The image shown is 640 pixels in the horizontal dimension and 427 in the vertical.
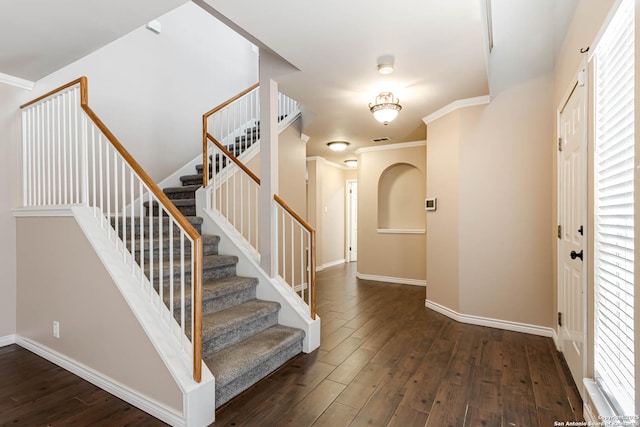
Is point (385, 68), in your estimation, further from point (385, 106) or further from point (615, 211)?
point (615, 211)

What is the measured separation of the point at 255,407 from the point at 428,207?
3.12 meters

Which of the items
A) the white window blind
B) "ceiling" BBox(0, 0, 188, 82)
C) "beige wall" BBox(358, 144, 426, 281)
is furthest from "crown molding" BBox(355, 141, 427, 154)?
"ceiling" BBox(0, 0, 188, 82)

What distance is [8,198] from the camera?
303 cm

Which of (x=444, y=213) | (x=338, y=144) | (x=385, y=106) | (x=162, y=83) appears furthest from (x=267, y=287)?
(x=162, y=83)

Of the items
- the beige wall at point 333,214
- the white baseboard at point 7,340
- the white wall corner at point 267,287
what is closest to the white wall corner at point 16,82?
the white wall corner at point 267,287

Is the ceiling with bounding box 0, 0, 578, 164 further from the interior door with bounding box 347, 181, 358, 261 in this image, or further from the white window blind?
the interior door with bounding box 347, 181, 358, 261

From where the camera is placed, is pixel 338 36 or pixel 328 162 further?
pixel 328 162

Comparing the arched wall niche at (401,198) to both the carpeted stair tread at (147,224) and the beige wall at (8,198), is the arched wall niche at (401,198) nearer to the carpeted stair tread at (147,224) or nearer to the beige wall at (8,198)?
the carpeted stair tread at (147,224)

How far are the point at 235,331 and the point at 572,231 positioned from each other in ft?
8.91

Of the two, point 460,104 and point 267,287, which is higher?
point 460,104

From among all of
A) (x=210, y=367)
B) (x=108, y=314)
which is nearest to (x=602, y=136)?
(x=210, y=367)

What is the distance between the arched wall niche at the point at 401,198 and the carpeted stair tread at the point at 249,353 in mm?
3623

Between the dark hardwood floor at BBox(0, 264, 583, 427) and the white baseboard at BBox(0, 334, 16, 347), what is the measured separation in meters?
0.12

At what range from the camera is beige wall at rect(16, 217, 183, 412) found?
2037mm
